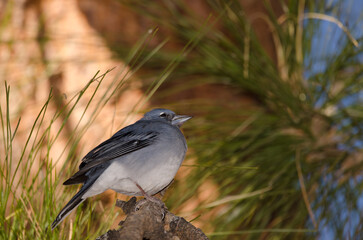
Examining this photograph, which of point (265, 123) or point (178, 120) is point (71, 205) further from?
point (265, 123)

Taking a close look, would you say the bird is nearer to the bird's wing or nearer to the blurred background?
the bird's wing

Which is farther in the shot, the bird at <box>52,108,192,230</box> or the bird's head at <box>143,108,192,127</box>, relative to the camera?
the bird's head at <box>143,108,192,127</box>

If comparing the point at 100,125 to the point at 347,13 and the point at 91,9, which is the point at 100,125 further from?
the point at 347,13

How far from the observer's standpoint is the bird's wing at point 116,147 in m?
1.32

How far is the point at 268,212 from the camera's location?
2002 mm

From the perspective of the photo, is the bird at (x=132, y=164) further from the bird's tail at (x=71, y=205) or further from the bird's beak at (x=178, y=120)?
the bird's beak at (x=178, y=120)

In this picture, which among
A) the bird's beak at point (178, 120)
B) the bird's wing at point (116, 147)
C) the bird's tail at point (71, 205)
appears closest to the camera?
the bird's tail at point (71, 205)

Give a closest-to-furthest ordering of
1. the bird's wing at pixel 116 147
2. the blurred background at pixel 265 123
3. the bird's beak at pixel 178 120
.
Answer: the bird's wing at pixel 116 147, the bird's beak at pixel 178 120, the blurred background at pixel 265 123

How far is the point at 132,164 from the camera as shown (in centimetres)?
144

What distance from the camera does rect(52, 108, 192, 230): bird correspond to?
4.35 ft

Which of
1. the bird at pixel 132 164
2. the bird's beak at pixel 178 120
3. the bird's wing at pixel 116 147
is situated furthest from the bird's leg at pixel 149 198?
the bird's beak at pixel 178 120

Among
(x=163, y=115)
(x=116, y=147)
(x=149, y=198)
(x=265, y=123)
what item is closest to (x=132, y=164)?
(x=116, y=147)

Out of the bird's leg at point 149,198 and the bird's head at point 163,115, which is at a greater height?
the bird's leg at point 149,198

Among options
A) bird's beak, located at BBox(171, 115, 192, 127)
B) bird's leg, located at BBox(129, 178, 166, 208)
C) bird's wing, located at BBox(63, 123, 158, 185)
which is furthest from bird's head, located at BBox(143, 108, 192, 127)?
bird's leg, located at BBox(129, 178, 166, 208)
